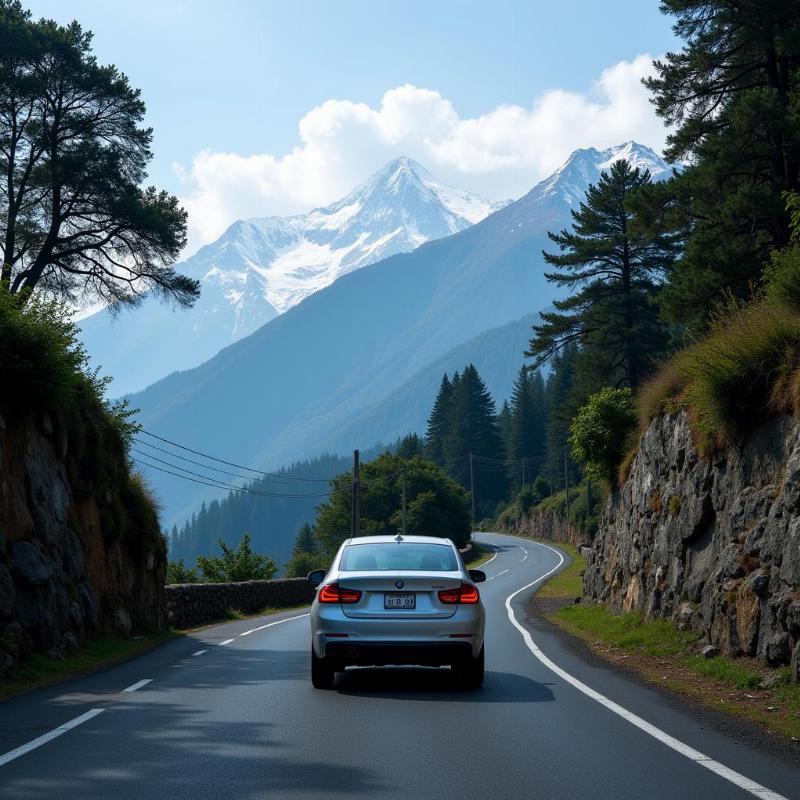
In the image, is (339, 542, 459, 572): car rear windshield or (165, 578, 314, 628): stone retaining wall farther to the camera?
(165, 578, 314, 628): stone retaining wall

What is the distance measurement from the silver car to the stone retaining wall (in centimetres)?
1633

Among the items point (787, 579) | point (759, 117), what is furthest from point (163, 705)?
point (759, 117)

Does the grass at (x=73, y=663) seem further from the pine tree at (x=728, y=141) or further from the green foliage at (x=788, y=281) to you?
the pine tree at (x=728, y=141)

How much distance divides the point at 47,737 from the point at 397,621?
12.7ft

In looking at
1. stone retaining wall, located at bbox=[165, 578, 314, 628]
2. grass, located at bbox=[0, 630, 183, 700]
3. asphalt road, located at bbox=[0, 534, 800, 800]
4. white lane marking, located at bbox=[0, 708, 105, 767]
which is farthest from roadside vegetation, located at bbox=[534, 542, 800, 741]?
stone retaining wall, located at bbox=[165, 578, 314, 628]

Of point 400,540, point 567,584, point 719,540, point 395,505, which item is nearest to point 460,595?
point 400,540

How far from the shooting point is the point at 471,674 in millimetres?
11797

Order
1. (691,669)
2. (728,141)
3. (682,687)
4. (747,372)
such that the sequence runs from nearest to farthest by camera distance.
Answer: (682,687) → (691,669) → (747,372) → (728,141)

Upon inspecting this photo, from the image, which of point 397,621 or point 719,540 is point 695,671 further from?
point 397,621

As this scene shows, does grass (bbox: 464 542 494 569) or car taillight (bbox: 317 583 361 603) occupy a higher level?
car taillight (bbox: 317 583 361 603)

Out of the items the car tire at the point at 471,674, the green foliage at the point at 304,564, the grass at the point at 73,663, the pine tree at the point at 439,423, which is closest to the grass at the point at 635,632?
the car tire at the point at 471,674

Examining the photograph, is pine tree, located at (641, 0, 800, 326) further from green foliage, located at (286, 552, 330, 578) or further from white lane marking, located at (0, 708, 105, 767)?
green foliage, located at (286, 552, 330, 578)

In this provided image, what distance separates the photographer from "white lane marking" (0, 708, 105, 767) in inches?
303

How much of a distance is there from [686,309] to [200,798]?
2529 cm
